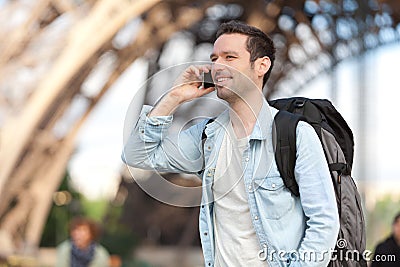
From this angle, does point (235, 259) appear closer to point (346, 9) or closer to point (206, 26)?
point (346, 9)

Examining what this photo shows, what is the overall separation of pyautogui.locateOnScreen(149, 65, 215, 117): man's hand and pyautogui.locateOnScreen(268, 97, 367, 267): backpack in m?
0.30

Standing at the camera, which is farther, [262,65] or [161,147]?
[161,147]

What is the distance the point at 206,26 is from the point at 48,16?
33.5ft

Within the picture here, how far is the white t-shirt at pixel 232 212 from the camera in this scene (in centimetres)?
330

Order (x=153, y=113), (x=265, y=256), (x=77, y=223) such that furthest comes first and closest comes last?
1. (x=77, y=223)
2. (x=153, y=113)
3. (x=265, y=256)

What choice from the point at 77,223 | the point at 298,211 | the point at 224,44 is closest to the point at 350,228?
the point at 298,211

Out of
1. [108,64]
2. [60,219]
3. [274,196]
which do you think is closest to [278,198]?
[274,196]

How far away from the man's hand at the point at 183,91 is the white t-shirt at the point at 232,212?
18 cm

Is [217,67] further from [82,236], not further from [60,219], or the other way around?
[60,219]

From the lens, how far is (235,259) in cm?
330

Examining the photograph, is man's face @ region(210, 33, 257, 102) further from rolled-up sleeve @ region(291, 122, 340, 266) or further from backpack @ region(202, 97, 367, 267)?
rolled-up sleeve @ region(291, 122, 340, 266)

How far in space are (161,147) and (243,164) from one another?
37 cm

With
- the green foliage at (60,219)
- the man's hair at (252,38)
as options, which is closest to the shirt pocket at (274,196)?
the man's hair at (252,38)

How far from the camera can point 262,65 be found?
347 cm
